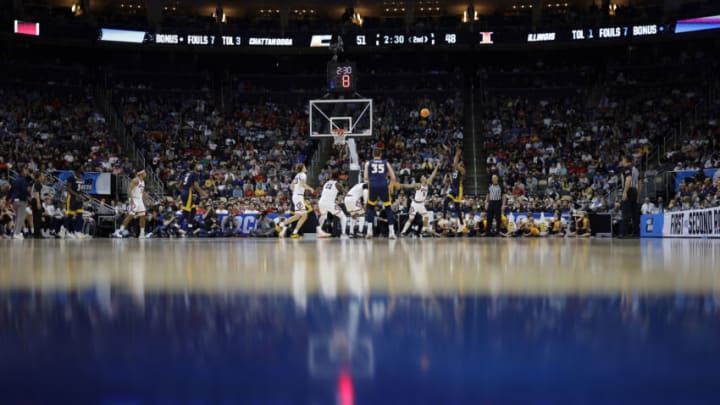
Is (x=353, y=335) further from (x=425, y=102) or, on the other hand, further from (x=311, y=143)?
(x=425, y=102)

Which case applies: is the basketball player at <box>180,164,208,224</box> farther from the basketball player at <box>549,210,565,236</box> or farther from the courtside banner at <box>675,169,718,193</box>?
the courtside banner at <box>675,169,718,193</box>

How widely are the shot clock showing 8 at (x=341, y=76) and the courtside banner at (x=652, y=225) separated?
9861mm

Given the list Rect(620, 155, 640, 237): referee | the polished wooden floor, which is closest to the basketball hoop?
Rect(620, 155, 640, 237): referee

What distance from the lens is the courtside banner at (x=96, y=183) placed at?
25.4 meters

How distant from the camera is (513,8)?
3506 centimetres

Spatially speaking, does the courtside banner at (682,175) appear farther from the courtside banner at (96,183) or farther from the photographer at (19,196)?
the courtside banner at (96,183)

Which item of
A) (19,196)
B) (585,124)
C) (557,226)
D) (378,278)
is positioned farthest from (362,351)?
(585,124)

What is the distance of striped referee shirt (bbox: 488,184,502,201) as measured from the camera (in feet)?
55.3

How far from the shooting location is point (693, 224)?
1627 cm

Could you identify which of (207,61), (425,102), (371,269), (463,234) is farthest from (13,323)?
(207,61)

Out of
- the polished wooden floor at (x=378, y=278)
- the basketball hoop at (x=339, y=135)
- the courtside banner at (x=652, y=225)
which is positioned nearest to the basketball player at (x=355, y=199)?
the basketball hoop at (x=339, y=135)

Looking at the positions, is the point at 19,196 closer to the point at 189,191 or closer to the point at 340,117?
the point at 189,191

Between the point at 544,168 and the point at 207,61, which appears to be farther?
the point at 207,61

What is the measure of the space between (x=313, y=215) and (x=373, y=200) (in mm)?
7003
